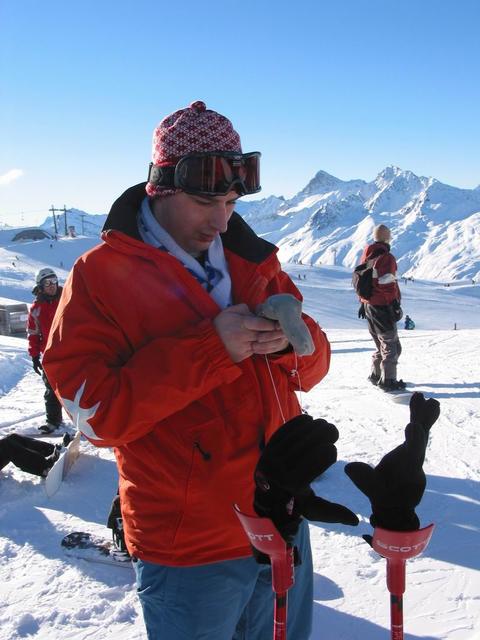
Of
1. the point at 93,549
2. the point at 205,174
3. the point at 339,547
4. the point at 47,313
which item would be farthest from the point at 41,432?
the point at 205,174

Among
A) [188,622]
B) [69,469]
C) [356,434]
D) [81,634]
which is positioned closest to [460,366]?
[356,434]

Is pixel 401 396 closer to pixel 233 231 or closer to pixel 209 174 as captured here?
pixel 233 231

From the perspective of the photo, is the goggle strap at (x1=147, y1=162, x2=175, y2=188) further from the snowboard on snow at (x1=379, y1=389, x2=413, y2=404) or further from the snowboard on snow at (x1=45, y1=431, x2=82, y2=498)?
the snowboard on snow at (x1=379, y1=389, x2=413, y2=404)

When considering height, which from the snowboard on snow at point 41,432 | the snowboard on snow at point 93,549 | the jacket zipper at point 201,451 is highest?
the jacket zipper at point 201,451

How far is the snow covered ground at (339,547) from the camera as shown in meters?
2.77

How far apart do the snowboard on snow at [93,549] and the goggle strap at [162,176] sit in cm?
262

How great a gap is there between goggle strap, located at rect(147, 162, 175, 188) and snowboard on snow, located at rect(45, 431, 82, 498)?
3471 millimetres

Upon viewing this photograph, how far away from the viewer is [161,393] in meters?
1.45

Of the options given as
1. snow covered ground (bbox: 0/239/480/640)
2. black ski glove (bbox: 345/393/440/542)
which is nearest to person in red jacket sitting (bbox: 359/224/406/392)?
Result: snow covered ground (bbox: 0/239/480/640)

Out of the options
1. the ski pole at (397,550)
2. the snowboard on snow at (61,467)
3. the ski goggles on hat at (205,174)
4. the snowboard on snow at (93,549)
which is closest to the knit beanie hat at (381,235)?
the snowboard on snow at (61,467)

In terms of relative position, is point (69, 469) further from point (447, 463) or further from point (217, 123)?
point (217, 123)

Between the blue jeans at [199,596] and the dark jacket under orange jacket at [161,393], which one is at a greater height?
the dark jacket under orange jacket at [161,393]

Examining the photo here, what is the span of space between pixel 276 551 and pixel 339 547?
2374 mm

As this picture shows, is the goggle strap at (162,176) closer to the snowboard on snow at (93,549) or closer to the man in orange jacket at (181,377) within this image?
the man in orange jacket at (181,377)
